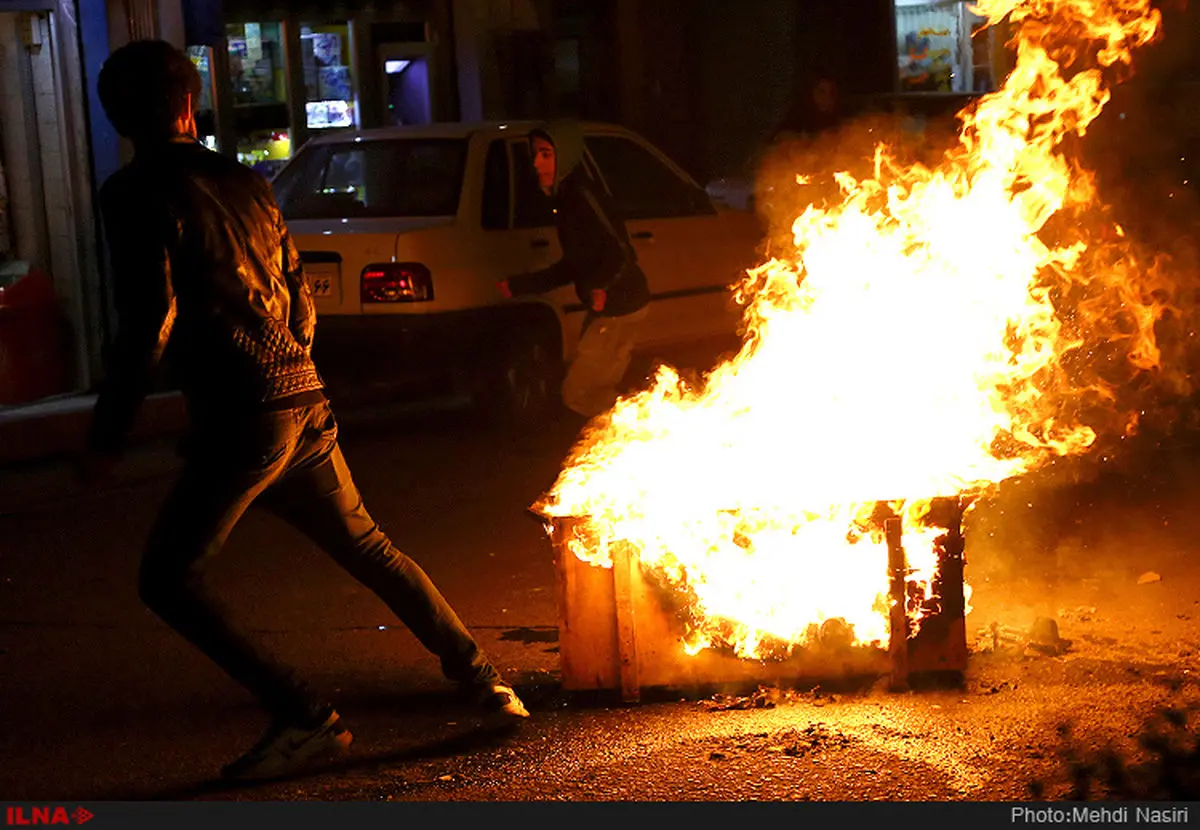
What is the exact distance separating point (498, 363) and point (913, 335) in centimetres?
528

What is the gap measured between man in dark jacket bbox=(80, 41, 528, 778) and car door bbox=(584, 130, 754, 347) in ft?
23.9

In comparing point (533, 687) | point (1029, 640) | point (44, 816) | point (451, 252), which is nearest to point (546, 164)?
point (451, 252)

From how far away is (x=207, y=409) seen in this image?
4766mm

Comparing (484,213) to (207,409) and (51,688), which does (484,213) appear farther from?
(207,409)

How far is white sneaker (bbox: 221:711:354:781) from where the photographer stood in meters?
4.91

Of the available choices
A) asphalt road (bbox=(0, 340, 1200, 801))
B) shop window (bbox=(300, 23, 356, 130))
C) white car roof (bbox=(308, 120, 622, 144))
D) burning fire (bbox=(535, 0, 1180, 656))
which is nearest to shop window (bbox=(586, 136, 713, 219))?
white car roof (bbox=(308, 120, 622, 144))

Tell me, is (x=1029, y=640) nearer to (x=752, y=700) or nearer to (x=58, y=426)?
(x=752, y=700)

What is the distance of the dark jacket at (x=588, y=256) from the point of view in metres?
9.69

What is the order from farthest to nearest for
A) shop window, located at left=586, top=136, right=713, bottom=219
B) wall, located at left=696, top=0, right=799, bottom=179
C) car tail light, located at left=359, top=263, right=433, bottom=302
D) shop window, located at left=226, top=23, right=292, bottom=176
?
wall, located at left=696, top=0, right=799, bottom=179
shop window, located at left=226, top=23, right=292, bottom=176
shop window, located at left=586, top=136, right=713, bottom=219
car tail light, located at left=359, top=263, right=433, bottom=302

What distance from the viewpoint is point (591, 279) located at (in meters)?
9.81

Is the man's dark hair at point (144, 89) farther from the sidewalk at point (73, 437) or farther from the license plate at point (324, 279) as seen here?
the license plate at point (324, 279)

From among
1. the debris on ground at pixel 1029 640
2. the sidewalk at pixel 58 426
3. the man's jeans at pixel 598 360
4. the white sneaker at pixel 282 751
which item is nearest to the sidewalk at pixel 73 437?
the sidewalk at pixel 58 426

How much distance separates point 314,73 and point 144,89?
1423 cm

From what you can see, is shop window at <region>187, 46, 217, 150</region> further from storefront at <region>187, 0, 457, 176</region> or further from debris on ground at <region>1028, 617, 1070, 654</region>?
debris on ground at <region>1028, 617, 1070, 654</region>
